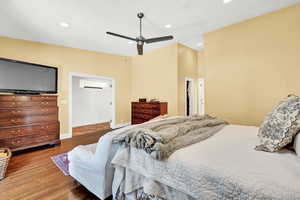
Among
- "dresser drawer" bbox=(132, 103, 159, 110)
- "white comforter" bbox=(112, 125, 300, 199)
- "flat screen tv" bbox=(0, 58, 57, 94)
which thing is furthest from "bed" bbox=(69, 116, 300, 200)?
"dresser drawer" bbox=(132, 103, 159, 110)

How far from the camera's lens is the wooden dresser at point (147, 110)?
14.4 feet

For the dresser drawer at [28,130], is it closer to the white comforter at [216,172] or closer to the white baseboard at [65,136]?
the white baseboard at [65,136]

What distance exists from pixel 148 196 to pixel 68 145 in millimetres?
3043

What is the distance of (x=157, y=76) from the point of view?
16.3 feet

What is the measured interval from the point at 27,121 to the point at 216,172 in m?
3.72

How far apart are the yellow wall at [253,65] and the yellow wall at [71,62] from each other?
3.17m

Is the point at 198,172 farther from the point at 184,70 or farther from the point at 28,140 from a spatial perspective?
the point at 184,70

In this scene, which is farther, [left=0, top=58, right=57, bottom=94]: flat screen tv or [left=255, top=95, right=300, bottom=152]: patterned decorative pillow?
[left=0, top=58, right=57, bottom=94]: flat screen tv

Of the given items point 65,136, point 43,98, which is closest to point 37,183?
point 43,98

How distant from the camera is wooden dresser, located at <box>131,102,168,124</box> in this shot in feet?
14.4

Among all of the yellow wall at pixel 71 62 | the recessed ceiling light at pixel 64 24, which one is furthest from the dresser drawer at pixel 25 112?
the recessed ceiling light at pixel 64 24

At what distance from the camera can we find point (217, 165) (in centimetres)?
98

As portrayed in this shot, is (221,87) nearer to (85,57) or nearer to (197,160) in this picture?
(197,160)

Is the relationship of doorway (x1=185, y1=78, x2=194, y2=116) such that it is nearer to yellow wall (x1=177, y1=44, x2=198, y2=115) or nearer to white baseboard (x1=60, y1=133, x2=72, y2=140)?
yellow wall (x1=177, y1=44, x2=198, y2=115)
